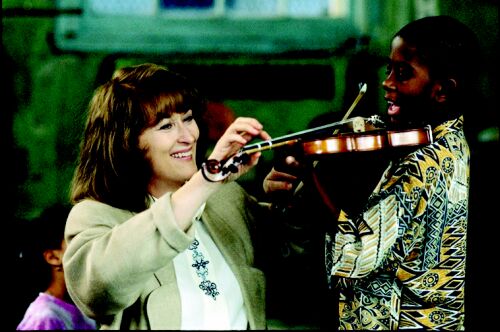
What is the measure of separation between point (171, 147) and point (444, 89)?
896mm

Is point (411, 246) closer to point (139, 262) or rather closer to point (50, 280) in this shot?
point (139, 262)

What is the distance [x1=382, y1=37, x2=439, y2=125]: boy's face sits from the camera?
197 centimetres

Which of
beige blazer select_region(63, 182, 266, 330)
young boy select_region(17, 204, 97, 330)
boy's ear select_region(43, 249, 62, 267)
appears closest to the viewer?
beige blazer select_region(63, 182, 266, 330)

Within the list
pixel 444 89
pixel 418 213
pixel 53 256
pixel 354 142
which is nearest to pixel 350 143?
pixel 354 142

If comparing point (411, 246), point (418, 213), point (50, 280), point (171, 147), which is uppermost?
point (171, 147)

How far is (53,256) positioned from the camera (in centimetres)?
276

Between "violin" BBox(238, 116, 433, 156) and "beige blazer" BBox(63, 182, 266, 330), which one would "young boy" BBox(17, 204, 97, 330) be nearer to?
"beige blazer" BBox(63, 182, 266, 330)

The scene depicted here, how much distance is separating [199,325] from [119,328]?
25 cm

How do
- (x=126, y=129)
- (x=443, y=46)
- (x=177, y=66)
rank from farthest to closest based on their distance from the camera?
(x=177, y=66)
(x=126, y=129)
(x=443, y=46)

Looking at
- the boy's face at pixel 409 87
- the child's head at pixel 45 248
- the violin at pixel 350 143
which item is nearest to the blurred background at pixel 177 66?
the child's head at pixel 45 248

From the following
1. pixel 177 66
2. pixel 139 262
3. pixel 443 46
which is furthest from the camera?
pixel 177 66

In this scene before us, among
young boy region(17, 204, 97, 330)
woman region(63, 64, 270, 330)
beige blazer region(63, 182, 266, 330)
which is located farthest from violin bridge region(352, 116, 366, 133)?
young boy region(17, 204, 97, 330)

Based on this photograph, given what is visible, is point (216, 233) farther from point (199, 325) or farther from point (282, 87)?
point (282, 87)

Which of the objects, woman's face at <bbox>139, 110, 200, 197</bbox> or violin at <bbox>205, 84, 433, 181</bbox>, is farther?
woman's face at <bbox>139, 110, 200, 197</bbox>
